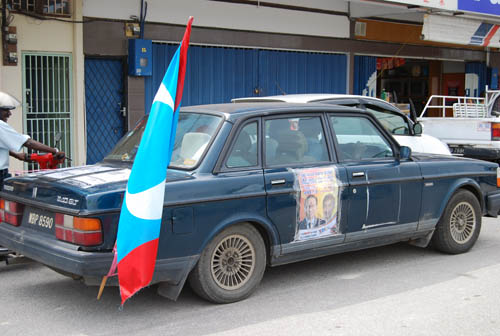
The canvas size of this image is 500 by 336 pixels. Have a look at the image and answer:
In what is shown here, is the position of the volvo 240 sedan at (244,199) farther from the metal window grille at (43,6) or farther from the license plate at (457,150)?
the metal window grille at (43,6)

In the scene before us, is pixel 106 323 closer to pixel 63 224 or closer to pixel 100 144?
pixel 63 224

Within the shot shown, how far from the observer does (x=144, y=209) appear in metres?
4.47

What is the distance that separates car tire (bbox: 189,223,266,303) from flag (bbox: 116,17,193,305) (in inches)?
22.9

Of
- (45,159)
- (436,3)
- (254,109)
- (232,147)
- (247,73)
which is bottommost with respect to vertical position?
(45,159)

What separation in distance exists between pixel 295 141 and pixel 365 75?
1051cm

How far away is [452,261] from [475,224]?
63cm

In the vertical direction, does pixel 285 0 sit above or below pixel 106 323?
above

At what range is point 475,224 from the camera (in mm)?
7176

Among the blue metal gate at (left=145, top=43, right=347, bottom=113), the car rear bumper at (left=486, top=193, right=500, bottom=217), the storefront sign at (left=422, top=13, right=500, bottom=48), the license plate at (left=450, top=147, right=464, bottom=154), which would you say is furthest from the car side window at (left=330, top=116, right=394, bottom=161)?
the storefront sign at (left=422, top=13, right=500, bottom=48)

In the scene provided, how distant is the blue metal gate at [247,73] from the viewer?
40.8 feet

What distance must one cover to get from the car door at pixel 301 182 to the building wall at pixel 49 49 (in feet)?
20.0

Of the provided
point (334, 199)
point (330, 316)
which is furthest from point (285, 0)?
point (330, 316)

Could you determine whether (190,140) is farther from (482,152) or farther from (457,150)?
(457,150)

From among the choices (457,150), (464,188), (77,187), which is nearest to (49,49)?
(77,187)
